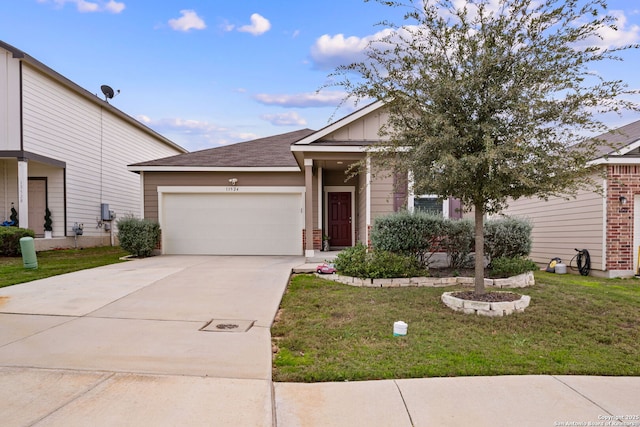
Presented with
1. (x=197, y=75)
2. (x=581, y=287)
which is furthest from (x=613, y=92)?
(x=197, y=75)

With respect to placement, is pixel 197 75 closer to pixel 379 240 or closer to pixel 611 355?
pixel 379 240

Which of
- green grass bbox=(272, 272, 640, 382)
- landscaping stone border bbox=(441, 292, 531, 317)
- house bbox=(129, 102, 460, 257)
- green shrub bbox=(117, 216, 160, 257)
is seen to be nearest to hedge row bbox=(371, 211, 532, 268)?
green grass bbox=(272, 272, 640, 382)

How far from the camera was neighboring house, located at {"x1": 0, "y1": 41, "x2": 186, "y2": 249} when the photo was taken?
12469 millimetres

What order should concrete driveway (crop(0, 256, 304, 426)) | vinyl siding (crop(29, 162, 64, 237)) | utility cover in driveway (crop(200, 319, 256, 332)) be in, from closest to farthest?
concrete driveway (crop(0, 256, 304, 426)) < utility cover in driveway (crop(200, 319, 256, 332)) < vinyl siding (crop(29, 162, 64, 237))

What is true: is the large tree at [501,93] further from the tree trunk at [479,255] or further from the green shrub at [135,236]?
the green shrub at [135,236]

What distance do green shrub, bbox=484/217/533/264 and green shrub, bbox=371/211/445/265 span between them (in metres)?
1.10

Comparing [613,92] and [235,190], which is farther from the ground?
[613,92]

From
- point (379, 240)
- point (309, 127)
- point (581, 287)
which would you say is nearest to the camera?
point (581, 287)

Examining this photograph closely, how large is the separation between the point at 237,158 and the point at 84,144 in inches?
266

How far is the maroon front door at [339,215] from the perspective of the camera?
42.3 feet

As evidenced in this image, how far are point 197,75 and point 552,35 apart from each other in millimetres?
11150

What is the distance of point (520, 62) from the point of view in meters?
5.28

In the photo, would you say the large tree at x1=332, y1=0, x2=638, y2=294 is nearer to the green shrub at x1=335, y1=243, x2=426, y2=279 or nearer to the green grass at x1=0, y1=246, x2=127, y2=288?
the green shrub at x1=335, y1=243, x2=426, y2=279

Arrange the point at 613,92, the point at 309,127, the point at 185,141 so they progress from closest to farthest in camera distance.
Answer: the point at 613,92
the point at 309,127
the point at 185,141
